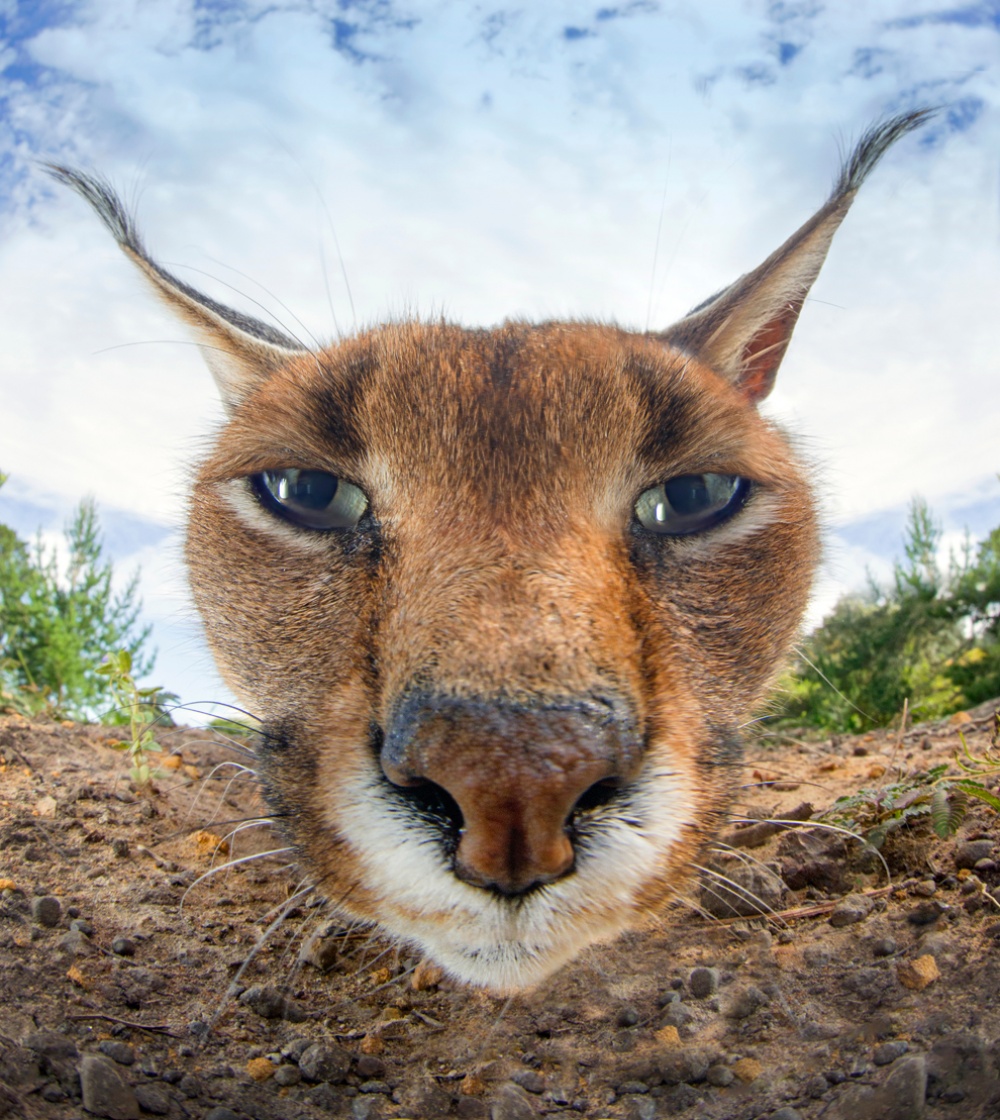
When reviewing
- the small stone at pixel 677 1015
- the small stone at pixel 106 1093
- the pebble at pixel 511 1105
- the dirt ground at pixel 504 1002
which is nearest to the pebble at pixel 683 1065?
the dirt ground at pixel 504 1002

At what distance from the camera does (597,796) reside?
2.30 m

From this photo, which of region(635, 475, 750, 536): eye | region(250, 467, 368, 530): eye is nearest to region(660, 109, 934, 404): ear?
region(635, 475, 750, 536): eye

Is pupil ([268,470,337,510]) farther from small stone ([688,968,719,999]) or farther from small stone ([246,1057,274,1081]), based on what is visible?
small stone ([688,968,719,999])

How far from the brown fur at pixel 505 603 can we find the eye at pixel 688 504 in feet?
0.13

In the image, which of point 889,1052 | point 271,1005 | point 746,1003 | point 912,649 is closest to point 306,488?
point 271,1005

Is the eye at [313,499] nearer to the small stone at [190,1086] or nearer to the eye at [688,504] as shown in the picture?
the eye at [688,504]

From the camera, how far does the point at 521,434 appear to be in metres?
3.07

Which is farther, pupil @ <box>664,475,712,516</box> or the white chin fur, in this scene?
pupil @ <box>664,475,712,516</box>

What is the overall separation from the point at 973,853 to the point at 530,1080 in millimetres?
1826

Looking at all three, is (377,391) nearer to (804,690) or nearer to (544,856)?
(544,856)

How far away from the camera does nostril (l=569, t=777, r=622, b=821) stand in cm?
228

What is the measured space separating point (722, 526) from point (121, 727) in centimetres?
469

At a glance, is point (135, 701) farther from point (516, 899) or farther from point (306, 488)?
point (516, 899)

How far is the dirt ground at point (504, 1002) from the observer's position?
104 inches
